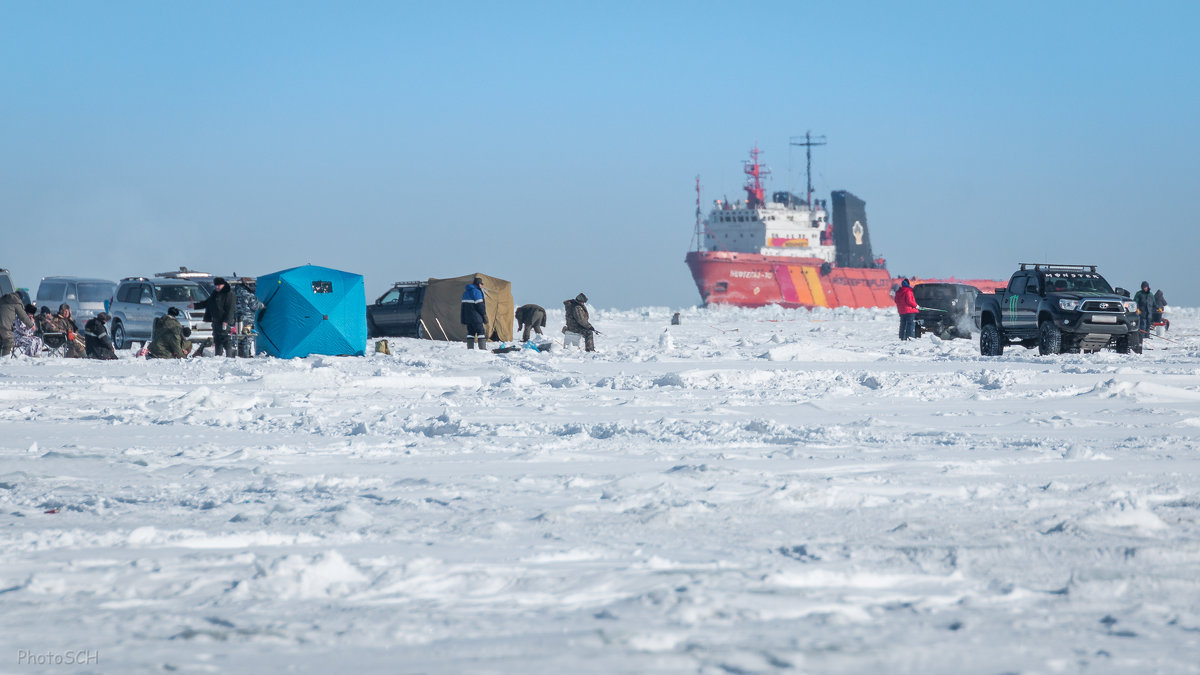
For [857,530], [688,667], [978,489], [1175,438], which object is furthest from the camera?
[1175,438]

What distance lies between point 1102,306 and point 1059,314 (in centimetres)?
68

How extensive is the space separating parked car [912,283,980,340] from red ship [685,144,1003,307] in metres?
36.7

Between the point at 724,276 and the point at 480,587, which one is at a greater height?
the point at 724,276

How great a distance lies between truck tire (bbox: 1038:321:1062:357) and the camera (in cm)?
1752

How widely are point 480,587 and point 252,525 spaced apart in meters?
1.46

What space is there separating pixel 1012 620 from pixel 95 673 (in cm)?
247

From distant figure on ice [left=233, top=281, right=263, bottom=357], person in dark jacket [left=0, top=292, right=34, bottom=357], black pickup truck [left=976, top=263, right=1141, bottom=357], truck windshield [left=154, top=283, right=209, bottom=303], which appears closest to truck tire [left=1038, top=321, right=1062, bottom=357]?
black pickup truck [left=976, top=263, right=1141, bottom=357]

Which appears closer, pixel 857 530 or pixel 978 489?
pixel 857 530

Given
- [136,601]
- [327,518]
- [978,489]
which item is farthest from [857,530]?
[136,601]

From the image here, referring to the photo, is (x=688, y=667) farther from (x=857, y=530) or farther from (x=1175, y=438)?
(x=1175, y=438)

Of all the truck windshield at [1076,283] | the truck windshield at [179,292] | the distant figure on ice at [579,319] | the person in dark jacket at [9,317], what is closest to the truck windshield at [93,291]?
the truck windshield at [179,292]

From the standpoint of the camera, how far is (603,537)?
4352 millimetres

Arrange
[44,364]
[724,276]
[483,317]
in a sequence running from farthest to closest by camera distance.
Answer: [724,276], [483,317], [44,364]

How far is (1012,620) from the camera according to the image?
10.4ft
